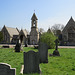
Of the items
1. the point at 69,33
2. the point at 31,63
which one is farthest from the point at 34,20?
the point at 31,63

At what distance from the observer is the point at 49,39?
2661 centimetres

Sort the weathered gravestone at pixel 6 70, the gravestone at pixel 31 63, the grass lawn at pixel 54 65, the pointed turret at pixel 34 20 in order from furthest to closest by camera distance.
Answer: the pointed turret at pixel 34 20 → the grass lawn at pixel 54 65 → the gravestone at pixel 31 63 → the weathered gravestone at pixel 6 70

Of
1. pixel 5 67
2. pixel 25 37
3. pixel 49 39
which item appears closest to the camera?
pixel 5 67

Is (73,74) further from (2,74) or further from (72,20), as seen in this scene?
(72,20)

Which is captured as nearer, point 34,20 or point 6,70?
point 6,70

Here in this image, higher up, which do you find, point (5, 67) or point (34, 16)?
point (34, 16)

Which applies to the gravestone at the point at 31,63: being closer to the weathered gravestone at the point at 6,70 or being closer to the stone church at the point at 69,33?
the weathered gravestone at the point at 6,70

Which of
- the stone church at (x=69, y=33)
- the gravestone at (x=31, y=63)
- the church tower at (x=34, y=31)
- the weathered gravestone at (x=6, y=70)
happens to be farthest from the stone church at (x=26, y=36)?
the weathered gravestone at (x=6, y=70)

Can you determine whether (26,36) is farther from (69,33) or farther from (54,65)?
(54,65)

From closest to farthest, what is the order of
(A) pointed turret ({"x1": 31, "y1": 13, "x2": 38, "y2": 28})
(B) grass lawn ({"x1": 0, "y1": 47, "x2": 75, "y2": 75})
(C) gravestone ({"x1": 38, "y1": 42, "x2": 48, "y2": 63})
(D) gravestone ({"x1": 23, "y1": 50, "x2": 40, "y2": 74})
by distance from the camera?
(D) gravestone ({"x1": 23, "y1": 50, "x2": 40, "y2": 74})
(B) grass lawn ({"x1": 0, "y1": 47, "x2": 75, "y2": 75})
(C) gravestone ({"x1": 38, "y1": 42, "x2": 48, "y2": 63})
(A) pointed turret ({"x1": 31, "y1": 13, "x2": 38, "y2": 28})

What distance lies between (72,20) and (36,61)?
4118 centimetres

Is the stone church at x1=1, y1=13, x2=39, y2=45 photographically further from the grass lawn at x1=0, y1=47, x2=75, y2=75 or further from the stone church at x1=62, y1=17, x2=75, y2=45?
the grass lawn at x1=0, y1=47, x2=75, y2=75

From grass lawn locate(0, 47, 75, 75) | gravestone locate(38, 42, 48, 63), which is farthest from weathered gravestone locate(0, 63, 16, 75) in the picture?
gravestone locate(38, 42, 48, 63)

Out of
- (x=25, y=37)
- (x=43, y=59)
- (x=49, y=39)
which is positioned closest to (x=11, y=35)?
(x=25, y=37)
